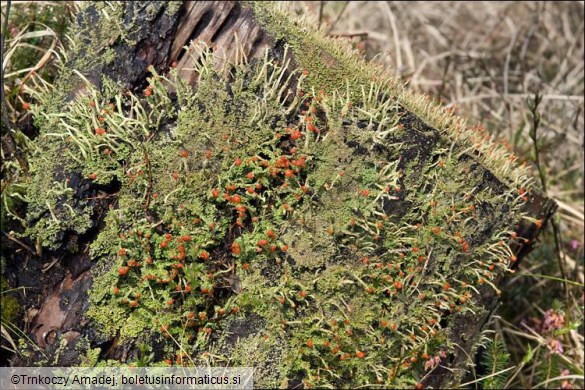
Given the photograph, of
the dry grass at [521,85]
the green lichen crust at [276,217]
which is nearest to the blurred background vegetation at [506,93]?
the dry grass at [521,85]

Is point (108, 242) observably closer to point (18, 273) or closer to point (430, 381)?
point (18, 273)

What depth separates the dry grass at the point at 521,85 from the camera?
142 inches

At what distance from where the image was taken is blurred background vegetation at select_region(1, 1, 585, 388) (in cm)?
298

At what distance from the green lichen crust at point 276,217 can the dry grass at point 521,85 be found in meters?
0.67

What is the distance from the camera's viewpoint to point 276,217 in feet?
8.02

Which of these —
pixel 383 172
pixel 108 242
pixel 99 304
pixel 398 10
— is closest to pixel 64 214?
pixel 108 242

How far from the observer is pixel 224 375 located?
2.34 m

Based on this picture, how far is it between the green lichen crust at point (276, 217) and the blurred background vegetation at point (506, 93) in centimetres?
40

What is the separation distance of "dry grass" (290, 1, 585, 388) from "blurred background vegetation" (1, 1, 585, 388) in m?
0.01

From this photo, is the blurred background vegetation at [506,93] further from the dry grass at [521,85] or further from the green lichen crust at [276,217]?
the green lichen crust at [276,217]

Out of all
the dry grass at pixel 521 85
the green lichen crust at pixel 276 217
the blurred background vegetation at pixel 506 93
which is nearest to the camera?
the green lichen crust at pixel 276 217

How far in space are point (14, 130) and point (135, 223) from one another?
0.90 m

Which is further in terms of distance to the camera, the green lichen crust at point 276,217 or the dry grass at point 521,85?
the dry grass at point 521,85

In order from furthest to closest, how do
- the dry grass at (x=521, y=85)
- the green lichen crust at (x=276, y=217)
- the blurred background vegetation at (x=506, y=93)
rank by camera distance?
1. the dry grass at (x=521, y=85)
2. the blurred background vegetation at (x=506, y=93)
3. the green lichen crust at (x=276, y=217)
